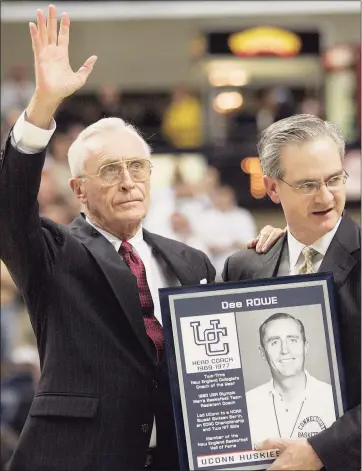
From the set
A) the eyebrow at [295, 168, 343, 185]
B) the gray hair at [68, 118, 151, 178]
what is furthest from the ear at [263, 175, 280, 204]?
the gray hair at [68, 118, 151, 178]

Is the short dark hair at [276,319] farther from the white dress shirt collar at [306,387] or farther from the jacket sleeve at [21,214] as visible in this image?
the jacket sleeve at [21,214]

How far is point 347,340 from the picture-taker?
314 cm

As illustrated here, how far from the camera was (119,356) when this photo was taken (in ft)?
11.0

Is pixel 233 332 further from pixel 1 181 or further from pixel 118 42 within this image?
pixel 118 42

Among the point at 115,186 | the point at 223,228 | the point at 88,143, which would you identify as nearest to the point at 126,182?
the point at 115,186

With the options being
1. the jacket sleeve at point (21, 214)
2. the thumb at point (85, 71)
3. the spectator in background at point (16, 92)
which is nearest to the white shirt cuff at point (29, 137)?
the jacket sleeve at point (21, 214)

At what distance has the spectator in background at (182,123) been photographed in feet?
49.0

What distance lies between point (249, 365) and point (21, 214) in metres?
0.81

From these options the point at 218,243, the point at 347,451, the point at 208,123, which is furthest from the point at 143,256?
the point at 208,123

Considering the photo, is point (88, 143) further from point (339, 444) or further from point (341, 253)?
point (339, 444)

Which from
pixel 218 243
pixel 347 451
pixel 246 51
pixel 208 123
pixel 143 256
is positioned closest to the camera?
pixel 347 451

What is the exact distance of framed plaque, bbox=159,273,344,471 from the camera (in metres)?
3.07

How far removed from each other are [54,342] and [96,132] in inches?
28.3

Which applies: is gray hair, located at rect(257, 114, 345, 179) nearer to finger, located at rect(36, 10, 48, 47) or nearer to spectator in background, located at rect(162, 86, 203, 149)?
finger, located at rect(36, 10, 48, 47)
